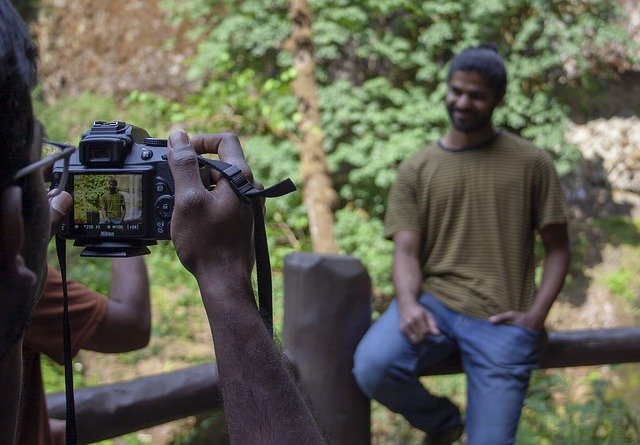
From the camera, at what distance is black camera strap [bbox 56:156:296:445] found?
114 cm

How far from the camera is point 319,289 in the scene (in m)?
2.70

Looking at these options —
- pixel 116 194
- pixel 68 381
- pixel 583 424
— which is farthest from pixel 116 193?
pixel 583 424

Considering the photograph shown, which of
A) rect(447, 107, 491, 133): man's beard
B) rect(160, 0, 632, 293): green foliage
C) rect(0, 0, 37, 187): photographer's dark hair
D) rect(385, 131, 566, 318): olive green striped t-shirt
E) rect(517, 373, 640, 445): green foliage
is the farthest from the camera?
rect(160, 0, 632, 293): green foliage

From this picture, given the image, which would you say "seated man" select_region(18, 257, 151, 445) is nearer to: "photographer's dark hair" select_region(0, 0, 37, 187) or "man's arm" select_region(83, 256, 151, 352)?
"man's arm" select_region(83, 256, 151, 352)

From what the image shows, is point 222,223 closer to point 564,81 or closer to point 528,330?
point 528,330

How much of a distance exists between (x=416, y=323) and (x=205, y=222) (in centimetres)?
175

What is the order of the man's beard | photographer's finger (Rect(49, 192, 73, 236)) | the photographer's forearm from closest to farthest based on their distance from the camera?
the photographer's forearm → photographer's finger (Rect(49, 192, 73, 236)) → the man's beard

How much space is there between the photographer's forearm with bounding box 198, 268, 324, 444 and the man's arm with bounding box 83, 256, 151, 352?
84 cm

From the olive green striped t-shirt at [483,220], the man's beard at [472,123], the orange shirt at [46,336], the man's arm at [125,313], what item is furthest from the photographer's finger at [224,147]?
the man's beard at [472,123]

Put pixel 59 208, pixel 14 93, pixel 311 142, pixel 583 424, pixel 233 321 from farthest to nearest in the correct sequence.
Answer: pixel 311 142 → pixel 583 424 → pixel 59 208 → pixel 233 321 → pixel 14 93

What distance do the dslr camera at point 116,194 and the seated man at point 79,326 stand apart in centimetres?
37

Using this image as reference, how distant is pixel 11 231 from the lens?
0.89 metres

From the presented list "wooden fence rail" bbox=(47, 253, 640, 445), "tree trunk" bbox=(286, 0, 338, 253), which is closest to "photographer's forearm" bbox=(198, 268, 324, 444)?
Result: "wooden fence rail" bbox=(47, 253, 640, 445)

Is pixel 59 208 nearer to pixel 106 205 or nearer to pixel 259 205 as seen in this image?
pixel 106 205
